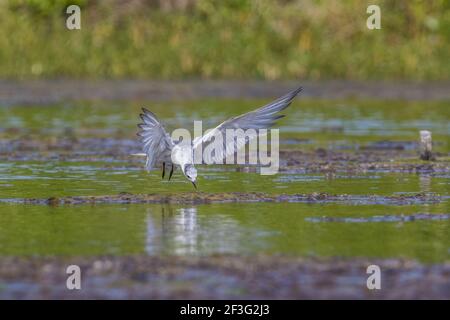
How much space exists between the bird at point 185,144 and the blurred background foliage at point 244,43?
20.8 meters

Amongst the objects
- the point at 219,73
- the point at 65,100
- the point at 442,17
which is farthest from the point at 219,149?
the point at 442,17

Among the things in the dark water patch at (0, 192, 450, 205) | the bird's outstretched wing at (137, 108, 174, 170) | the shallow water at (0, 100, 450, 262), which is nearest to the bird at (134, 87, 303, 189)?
the bird's outstretched wing at (137, 108, 174, 170)

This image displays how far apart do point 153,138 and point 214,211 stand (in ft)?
3.41

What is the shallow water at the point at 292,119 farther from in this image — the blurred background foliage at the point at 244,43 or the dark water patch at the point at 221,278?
the dark water patch at the point at 221,278

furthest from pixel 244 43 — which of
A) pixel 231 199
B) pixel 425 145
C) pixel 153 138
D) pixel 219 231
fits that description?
pixel 219 231

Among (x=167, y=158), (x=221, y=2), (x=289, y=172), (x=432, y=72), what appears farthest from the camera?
(x=221, y=2)

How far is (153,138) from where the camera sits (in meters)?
13.9

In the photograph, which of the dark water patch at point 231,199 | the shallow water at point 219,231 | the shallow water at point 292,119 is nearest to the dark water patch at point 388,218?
the shallow water at point 219,231

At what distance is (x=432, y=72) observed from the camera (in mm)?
35312

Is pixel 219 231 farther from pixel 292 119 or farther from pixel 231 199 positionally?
pixel 292 119

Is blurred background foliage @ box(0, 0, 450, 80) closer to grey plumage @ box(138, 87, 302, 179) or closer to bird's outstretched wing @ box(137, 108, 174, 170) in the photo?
grey plumage @ box(138, 87, 302, 179)

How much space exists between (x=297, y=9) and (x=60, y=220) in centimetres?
2503

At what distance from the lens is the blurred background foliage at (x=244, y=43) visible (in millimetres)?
35438

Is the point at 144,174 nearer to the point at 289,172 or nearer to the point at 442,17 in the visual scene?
the point at 289,172
